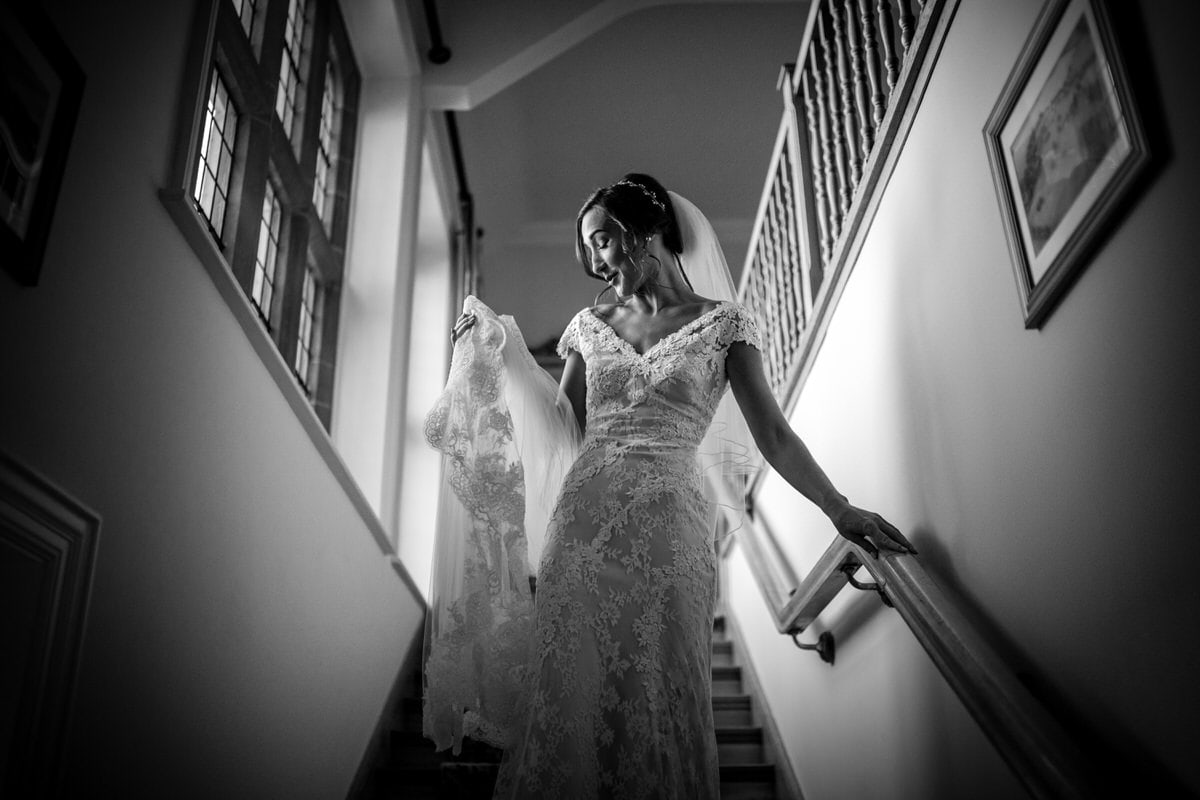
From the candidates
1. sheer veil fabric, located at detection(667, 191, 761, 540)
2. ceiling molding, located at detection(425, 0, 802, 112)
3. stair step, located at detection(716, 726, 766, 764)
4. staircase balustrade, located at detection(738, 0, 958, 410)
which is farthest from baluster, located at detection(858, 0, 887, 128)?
ceiling molding, located at detection(425, 0, 802, 112)

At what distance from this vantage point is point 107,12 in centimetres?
199

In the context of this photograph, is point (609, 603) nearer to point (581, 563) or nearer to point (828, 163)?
point (581, 563)

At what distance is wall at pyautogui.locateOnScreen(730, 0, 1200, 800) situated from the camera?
54.3 inches

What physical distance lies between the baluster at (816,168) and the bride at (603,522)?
0.70 metres

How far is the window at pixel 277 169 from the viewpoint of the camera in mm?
2559

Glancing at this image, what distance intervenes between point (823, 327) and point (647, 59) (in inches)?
190

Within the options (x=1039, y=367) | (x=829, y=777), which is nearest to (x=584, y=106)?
(x=829, y=777)

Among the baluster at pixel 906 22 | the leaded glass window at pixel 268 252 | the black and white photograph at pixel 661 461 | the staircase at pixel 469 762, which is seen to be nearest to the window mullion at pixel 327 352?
the leaded glass window at pixel 268 252

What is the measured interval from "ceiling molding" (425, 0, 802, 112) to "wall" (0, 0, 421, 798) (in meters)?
3.67

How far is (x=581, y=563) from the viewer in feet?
7.51

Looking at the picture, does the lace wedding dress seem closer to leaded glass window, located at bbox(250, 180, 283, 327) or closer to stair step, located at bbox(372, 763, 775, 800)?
stair step, located at bbox(372, 763, 775, 800)

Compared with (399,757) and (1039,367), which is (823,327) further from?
(399,757)

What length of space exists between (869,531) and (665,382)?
1.98ft

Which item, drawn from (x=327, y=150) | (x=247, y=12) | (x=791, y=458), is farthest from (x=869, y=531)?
(x=327, y=150)
